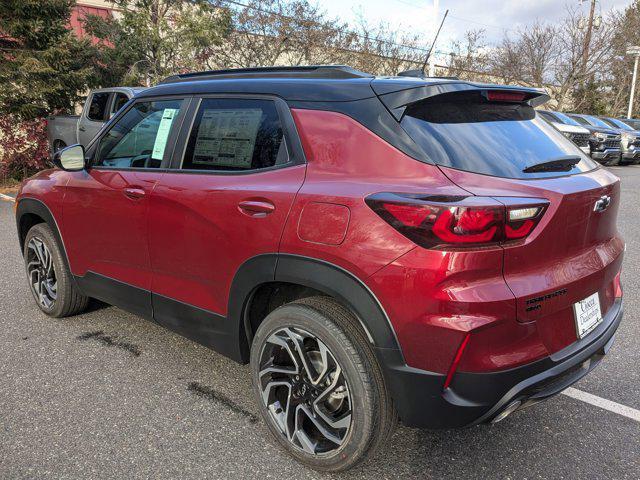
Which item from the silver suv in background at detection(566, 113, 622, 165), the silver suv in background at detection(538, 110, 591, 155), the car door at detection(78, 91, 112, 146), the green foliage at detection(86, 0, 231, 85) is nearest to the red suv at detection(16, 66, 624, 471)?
the car door at detection(78, 91, 112, 146)

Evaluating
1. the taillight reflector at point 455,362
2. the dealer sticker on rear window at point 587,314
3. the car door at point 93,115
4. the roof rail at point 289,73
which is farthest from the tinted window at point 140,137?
the car door at point 93,115

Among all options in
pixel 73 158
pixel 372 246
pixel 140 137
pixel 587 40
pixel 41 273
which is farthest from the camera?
pixel 587 40

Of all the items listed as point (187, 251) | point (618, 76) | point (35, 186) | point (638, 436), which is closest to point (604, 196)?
point (638, 436)

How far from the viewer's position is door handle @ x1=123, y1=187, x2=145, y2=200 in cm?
299

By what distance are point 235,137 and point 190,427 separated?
60.3 inches

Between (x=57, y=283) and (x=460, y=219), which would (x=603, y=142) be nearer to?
(x=57, y=283)

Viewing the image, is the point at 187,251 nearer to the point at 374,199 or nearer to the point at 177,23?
the point at 374,199

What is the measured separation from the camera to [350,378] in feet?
6.96

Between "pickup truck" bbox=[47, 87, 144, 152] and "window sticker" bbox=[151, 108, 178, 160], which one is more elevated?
"window sticker" bbox=[151, 108, 178, 160]

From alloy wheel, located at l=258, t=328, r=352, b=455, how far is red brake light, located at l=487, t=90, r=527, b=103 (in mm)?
1384

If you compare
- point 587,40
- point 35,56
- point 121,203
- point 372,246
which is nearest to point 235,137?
point 121,203

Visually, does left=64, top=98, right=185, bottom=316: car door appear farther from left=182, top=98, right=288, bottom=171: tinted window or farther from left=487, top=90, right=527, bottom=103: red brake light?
left=487, top=90, right=527, bottom=103: red brake light

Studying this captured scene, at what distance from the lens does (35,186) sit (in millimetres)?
3971

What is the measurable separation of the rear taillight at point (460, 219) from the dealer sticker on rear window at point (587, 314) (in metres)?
0.52
